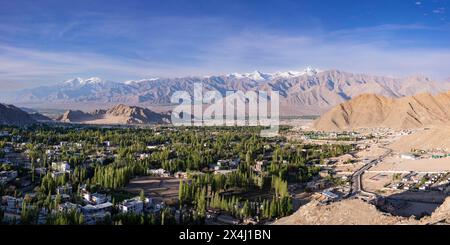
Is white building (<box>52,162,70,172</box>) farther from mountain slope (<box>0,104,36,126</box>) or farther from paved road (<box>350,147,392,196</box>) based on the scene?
mountain slope (<box>0,104,36,126</box>)

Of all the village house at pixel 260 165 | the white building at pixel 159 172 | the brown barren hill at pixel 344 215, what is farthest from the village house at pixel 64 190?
the village house at pixel 260 165

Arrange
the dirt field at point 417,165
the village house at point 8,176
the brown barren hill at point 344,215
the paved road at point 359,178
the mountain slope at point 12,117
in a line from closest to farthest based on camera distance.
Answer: the brown barren hill at point 344,215 < the paved road at point 359,178 < the village house at point 8,176 < the dirt field at point 417,165 < the mountain slope at point 12,117

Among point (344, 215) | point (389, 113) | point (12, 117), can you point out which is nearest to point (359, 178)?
point (344, 215)

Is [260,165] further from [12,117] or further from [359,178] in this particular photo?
[12,117]

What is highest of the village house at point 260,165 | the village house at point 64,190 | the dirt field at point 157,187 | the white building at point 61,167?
the white building at point 61,167

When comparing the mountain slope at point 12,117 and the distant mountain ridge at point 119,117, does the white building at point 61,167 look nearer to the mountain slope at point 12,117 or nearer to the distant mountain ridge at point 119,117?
the mountain slope at point 12,117
